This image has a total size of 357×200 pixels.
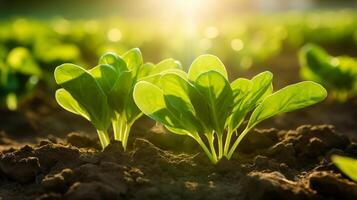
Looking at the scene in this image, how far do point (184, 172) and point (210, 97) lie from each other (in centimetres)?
33

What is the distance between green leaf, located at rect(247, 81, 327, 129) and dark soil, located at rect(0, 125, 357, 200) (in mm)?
199

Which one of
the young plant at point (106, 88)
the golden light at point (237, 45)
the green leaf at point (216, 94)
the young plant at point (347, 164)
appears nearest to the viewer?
the young plant at point (347, 164)

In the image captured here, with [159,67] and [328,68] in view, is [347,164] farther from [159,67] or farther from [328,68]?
[328,68]

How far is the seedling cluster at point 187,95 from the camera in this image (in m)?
2.36

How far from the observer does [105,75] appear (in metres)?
2.62

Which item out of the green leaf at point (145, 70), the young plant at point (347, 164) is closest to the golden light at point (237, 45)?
the green leaf at point (145, 70)

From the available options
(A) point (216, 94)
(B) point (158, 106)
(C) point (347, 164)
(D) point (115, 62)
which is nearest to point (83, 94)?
(D) point (115, 62)

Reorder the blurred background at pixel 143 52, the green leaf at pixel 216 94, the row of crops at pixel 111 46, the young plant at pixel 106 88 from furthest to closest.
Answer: the row of crops at pixel 111 46, the blurred background at pixel 143 52, the young plant at pixel 106 88, the green leaf at pixel 216 94

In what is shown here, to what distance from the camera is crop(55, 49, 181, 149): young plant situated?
2.53 m

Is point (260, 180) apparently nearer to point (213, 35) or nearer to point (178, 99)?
point (178, 99)

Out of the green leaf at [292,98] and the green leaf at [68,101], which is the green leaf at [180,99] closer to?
the green leaf at [292,98]

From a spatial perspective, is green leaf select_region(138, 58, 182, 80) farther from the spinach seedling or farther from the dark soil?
the dark soil

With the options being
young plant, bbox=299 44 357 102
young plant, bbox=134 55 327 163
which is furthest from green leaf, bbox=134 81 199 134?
young plant, bbox=299 44 357 102

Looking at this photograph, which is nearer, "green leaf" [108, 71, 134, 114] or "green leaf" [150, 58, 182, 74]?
"green leaf" [108, 71, 134, 114]
